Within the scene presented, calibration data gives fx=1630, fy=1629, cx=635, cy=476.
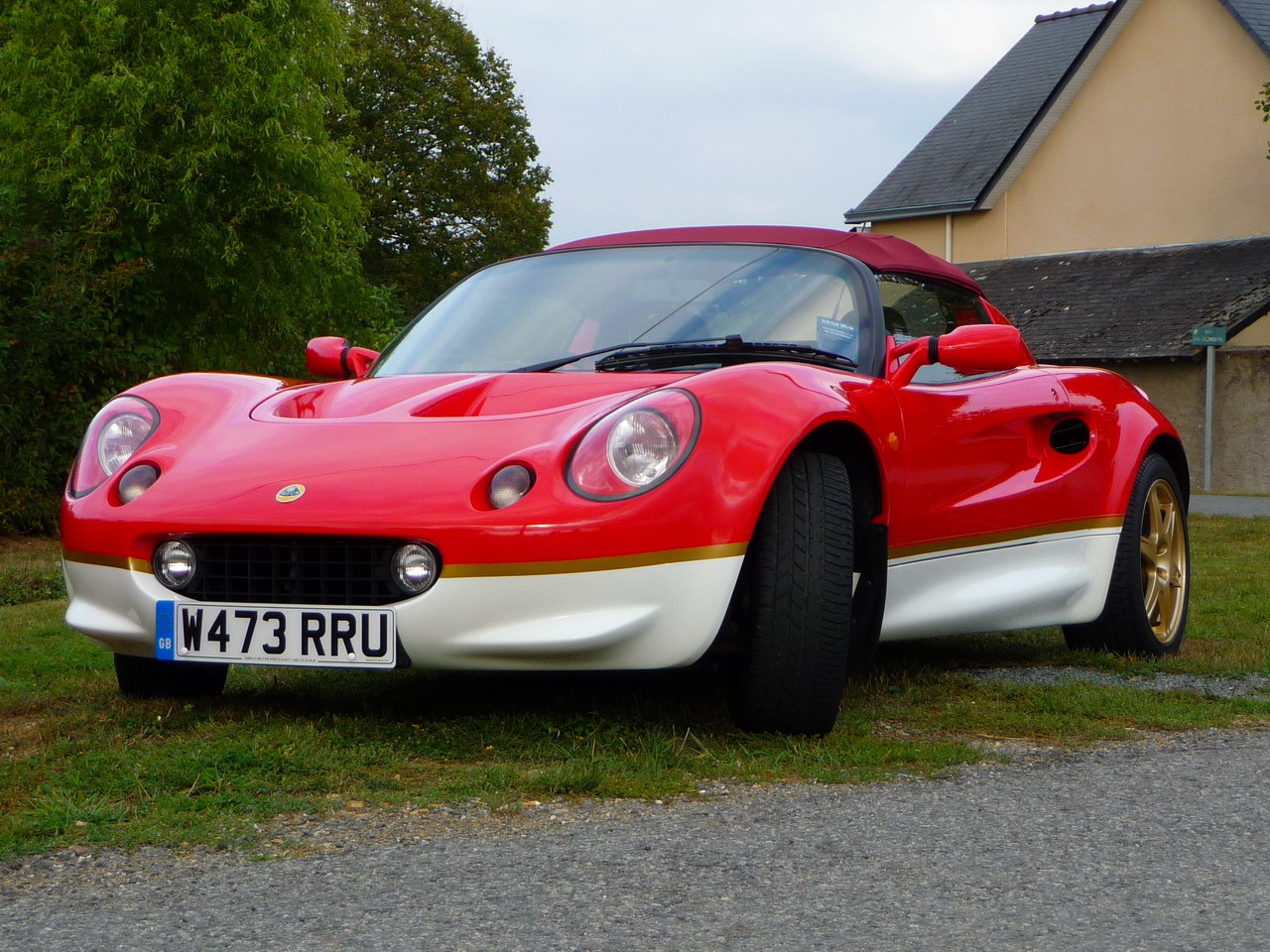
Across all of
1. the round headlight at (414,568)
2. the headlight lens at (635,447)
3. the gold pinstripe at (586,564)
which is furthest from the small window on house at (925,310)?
the round headlight at (414,568)

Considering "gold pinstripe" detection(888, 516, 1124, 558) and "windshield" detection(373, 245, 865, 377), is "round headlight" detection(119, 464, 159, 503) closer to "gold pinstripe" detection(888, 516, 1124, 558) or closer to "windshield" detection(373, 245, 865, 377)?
"windshield" detection(373, 245, 865, 377)

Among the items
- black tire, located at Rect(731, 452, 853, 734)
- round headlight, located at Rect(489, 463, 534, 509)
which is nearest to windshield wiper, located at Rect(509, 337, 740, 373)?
black tire, located at Rect(731, 452, 853, 734)

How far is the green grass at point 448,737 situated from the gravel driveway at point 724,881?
0.16m

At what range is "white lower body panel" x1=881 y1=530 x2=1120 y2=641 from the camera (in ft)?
14.9

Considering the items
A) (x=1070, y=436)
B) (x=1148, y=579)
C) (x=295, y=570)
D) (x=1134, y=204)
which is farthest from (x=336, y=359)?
(x=1134, y=204)

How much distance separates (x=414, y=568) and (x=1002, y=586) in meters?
2.06

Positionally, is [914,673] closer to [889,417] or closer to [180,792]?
[889,417]

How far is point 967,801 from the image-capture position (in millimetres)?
3377

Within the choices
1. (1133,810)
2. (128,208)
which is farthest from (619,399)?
(128,208)

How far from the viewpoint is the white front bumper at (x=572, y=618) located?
3.54 meters

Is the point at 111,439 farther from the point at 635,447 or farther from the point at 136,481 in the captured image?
the point at 635,447

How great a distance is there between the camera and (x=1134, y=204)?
29.8 metres

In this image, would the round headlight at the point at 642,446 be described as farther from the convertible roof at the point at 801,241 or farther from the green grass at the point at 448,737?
the convertible roof at the point at 801,241

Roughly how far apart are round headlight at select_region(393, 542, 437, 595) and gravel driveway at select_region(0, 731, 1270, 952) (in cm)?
61
